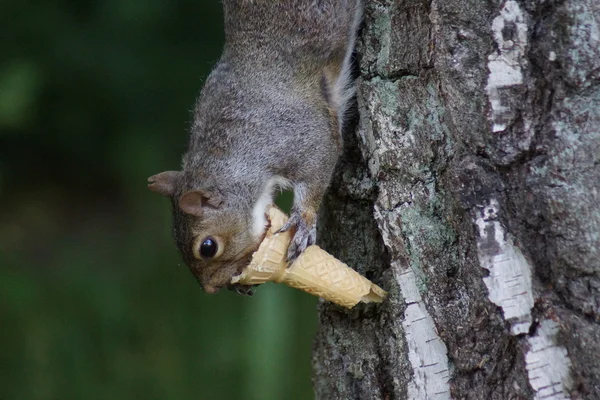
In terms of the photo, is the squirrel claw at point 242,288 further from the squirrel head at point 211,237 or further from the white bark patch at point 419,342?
the white bark patch at point 419,342

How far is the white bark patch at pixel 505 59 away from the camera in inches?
52.2

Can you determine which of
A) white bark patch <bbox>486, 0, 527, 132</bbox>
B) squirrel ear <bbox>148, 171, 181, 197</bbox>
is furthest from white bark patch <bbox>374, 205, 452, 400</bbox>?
squirrel ear <bbox>148, 171, 181, 197</bbox>

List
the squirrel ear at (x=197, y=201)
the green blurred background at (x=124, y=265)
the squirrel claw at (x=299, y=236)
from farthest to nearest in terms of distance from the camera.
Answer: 1. the green blurred background at (x=124, y=265)
2. the squirrel ear at (x=197, y=201)
3. the squirrel claw at (x=299, y=236)

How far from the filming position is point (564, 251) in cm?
127

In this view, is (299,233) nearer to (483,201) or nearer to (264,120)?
(264,120)

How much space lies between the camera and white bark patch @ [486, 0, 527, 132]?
1.33 meters

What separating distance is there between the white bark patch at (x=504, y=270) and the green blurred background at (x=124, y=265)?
1038 mm

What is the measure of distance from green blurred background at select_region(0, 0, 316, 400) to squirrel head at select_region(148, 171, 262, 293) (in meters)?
0.55

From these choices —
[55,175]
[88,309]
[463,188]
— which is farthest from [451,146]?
[55,175]

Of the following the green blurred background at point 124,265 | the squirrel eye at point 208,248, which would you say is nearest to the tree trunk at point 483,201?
the squirrel eye at point 208,248

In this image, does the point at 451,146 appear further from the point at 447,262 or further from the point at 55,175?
the point at 55,175

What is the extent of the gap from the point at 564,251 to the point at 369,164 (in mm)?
492

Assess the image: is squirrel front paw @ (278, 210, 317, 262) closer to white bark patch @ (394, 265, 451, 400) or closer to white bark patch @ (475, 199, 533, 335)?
white bark patch @ (394, 265, 451, 400)

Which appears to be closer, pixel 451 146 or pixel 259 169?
pixel 451 146
